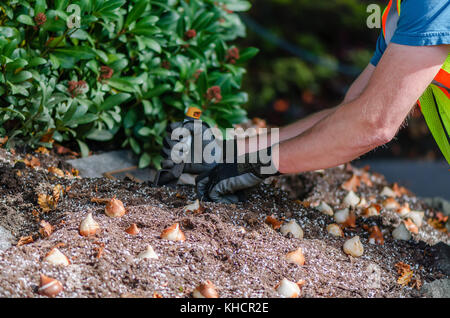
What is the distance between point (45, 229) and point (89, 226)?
0.18 metres

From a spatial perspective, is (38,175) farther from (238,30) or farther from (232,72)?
(238,30)

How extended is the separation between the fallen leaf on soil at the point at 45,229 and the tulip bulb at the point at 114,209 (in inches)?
9.3

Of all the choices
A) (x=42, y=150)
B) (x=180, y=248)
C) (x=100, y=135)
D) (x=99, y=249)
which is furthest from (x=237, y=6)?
(x=99, y=249)

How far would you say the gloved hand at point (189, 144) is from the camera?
9.09 feet

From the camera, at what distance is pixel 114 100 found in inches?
116

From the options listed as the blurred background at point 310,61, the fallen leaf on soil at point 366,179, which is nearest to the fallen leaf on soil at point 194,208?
the fallen leaf on soil at point 366,179

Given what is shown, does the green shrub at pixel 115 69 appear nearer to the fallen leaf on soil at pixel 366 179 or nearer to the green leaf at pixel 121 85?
the green leaf at pixel 121 85

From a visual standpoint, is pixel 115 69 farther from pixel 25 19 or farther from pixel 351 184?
pixel 351 184

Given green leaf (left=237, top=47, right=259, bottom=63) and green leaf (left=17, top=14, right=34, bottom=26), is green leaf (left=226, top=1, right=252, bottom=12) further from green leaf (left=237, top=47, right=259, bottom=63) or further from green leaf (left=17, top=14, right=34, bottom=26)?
green leaf (left=17, top=14, right=34, bottom=26)

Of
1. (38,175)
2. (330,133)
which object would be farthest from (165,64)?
(330,133)

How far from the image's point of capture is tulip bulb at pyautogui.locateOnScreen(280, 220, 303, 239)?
2.31 m

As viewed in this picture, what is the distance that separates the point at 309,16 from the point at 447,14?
533 centimetres

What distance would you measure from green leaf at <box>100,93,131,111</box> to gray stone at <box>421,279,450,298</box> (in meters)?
1.83

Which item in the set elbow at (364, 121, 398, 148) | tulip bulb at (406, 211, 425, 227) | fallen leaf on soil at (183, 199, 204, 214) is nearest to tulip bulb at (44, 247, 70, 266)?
fallen leaf on soil at (183, 199, 204, 214)
